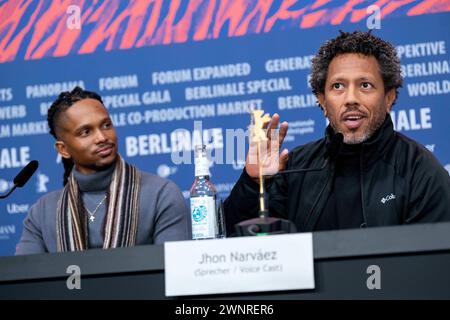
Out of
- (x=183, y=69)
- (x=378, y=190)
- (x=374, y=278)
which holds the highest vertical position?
(x=183, y=69)

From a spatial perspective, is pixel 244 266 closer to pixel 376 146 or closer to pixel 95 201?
pixel 376 146

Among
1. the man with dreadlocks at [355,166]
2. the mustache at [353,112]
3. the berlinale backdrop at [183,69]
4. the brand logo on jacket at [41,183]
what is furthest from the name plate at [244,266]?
the brand logo on jacket at [41,183]

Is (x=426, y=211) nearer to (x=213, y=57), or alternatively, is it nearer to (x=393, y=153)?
(x=393, y=153)

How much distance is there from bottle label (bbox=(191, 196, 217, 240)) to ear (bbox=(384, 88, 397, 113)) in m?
0.82

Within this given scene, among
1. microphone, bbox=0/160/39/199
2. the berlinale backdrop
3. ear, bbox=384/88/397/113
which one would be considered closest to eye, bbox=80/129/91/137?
the berlinale backdrop

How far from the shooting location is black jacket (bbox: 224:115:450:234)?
300cm

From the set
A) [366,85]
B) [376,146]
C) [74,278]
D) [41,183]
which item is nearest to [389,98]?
[366,85]

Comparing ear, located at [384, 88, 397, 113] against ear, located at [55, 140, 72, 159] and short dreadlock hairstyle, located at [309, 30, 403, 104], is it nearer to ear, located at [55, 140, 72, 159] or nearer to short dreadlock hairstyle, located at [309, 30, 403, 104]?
short dreadlock hairstyle, located at [309, 30, 403, 104]

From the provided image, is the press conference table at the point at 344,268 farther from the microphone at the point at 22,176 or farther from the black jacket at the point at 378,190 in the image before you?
the black jacket at the point at 378,190

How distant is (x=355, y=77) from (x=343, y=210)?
44 centimetres

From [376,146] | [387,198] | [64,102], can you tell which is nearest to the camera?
[387,198]

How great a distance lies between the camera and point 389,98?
3.32 meters

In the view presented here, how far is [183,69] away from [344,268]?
2.16 meters
